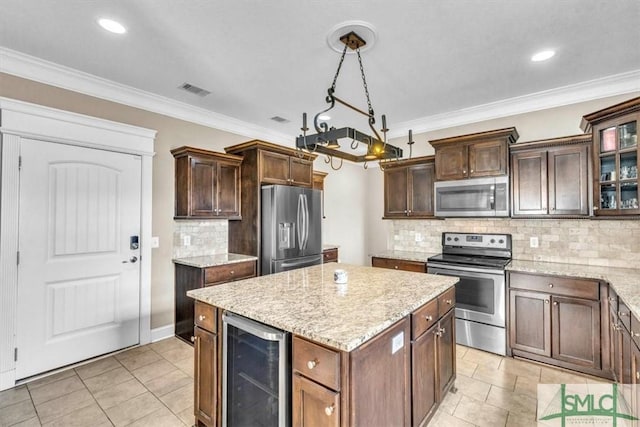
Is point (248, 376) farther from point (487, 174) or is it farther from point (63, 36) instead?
point (487, 174)

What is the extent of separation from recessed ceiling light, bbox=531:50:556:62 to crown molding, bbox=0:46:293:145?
3.47m

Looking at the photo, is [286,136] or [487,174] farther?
[286,136]

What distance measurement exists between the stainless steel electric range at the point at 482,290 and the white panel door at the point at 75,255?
11.3ft

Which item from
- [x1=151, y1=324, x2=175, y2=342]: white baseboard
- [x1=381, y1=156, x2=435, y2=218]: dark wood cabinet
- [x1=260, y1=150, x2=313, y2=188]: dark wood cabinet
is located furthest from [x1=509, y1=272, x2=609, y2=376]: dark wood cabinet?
[x1=151, y1=324, x2=175, y2=342]: white baseboard

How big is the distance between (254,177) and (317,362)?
9.61 feet

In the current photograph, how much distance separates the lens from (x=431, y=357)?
1993 millimetres

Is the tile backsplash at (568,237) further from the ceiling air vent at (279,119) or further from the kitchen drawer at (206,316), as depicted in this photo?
the kitchen drawer at (206,316)

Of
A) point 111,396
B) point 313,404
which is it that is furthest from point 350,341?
point 111,396

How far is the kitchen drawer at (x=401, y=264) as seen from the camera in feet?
12.0

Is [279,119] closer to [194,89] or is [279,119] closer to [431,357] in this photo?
[194,89]

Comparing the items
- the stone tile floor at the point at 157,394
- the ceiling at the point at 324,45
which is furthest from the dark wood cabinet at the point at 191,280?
the ceiling at the point at 324,45

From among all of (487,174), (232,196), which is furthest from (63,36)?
(487,174)

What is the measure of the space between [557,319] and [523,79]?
2367mm

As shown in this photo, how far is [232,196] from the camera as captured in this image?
13.1 feet
